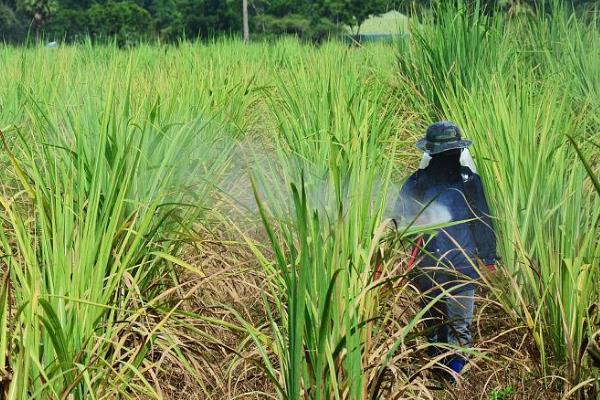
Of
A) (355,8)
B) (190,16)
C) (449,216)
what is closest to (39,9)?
(190,16)

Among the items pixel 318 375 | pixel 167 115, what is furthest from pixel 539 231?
pixel 167 115

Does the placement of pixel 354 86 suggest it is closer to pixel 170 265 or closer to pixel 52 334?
pixel 170 265

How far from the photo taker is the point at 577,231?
270 centimetres

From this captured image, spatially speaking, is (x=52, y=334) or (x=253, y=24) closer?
(x=52, y=334)

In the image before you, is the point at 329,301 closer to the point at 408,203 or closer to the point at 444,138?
the point at 408,203

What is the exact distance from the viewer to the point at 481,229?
119 inches

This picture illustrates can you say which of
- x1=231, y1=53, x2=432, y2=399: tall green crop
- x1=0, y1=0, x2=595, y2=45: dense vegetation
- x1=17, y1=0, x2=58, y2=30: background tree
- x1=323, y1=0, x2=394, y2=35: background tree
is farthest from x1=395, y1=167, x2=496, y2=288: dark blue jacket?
x1=323, y1=0, x2=394, y2=35: background tree

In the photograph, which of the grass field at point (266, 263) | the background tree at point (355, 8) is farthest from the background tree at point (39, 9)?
the grass field at point (266, 263)

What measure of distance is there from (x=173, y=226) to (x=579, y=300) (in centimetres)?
128

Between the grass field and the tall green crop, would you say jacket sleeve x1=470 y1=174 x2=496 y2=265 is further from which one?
the tall green crop

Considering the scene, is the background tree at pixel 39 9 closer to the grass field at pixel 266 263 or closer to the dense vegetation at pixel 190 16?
the dense vegetation at pixel 190 16

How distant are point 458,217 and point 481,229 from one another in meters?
0.08

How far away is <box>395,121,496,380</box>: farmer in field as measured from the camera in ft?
9.53

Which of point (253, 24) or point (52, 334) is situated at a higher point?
point (52, 334)
